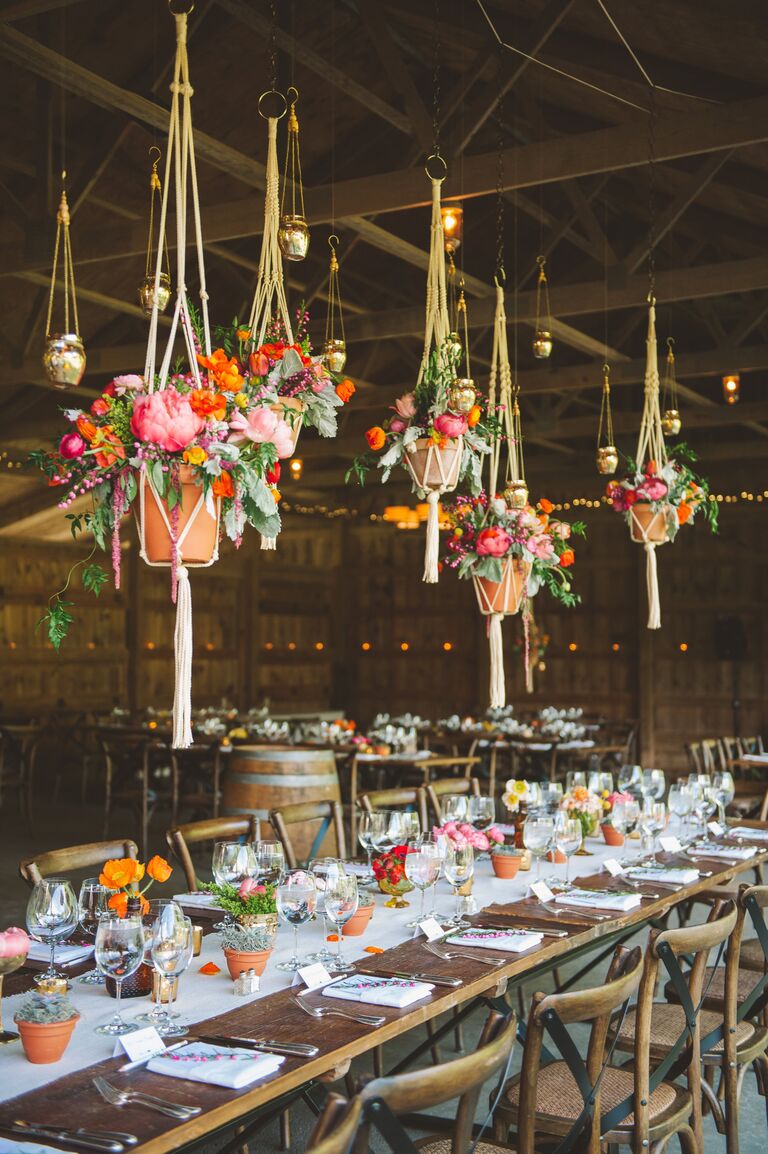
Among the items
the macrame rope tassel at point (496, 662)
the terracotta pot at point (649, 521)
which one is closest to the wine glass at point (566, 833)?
the macrame rope tassel at point (496, 662)

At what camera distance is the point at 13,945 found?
A: 2.30 m

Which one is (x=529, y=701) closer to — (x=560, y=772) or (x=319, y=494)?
(x=560, y=772)

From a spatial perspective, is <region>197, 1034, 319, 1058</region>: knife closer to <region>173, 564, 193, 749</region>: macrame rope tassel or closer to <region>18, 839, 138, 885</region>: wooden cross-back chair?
<region>173, 564, 193, 749</region>: macrame rope tassel

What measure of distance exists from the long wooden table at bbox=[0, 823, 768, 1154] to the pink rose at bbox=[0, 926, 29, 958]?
0.18 metres

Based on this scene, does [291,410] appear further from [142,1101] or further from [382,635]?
[382,635]

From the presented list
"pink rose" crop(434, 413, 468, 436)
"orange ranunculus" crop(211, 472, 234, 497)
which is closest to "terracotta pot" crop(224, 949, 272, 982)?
"orange ranunculus" crop(211, 472, 234, 497)

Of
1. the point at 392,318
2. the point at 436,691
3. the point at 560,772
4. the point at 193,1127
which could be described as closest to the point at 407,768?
the point at 560,772

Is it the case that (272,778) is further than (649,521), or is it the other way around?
(272,778)

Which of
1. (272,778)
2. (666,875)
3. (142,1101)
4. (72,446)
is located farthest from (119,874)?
(272,778)

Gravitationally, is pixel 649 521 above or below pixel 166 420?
above

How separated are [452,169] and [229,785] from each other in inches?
150

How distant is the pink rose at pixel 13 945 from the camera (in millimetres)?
2293

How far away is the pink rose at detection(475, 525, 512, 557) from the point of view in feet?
15.3

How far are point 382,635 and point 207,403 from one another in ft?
47.8
